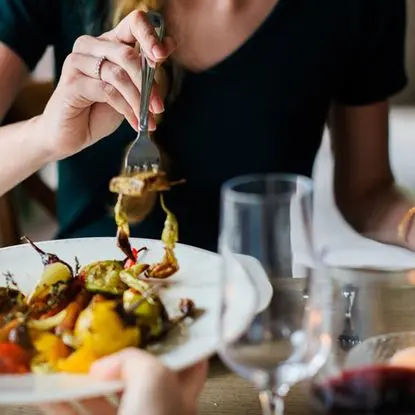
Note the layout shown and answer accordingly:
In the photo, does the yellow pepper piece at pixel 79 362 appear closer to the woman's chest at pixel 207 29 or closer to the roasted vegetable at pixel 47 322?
the roasted vegetable at pixel 47 322

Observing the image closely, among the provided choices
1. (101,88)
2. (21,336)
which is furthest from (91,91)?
(21,336)

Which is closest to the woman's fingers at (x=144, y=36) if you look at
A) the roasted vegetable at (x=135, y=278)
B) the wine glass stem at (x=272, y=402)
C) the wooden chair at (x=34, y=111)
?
the roasted vegetable at (x=135, y=278)

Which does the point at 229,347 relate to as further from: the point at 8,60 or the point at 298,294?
the point at 8,60

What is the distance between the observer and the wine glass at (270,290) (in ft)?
Result: 2.26

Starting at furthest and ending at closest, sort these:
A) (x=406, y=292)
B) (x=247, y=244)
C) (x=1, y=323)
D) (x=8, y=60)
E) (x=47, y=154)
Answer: (x=8, y=60) < (x=47, y=154) < (x=406, y=292) < (x=1, y=323) < (x=247, y=244)

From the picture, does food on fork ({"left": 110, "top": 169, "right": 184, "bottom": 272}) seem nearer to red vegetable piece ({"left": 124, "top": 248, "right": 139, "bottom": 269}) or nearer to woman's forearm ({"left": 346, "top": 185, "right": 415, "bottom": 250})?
red vegetable piece ({"left": 124, "top": 248, "right": 139, "bottom": 269})

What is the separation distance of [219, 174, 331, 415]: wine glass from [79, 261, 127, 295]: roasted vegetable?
0.77ft

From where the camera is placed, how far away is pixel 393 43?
147cm

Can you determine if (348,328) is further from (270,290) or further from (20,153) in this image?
(20,153)

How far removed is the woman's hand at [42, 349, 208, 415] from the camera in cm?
70

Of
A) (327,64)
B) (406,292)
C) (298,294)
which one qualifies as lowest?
(406,292)

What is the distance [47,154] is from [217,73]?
11.7 inches

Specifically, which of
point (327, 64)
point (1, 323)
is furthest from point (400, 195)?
point (1, 323)

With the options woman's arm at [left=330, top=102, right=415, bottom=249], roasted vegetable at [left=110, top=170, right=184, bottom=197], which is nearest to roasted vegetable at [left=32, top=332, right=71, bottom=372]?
roasted vegetable at [left=110, top=170, right=184, bottom=197]
